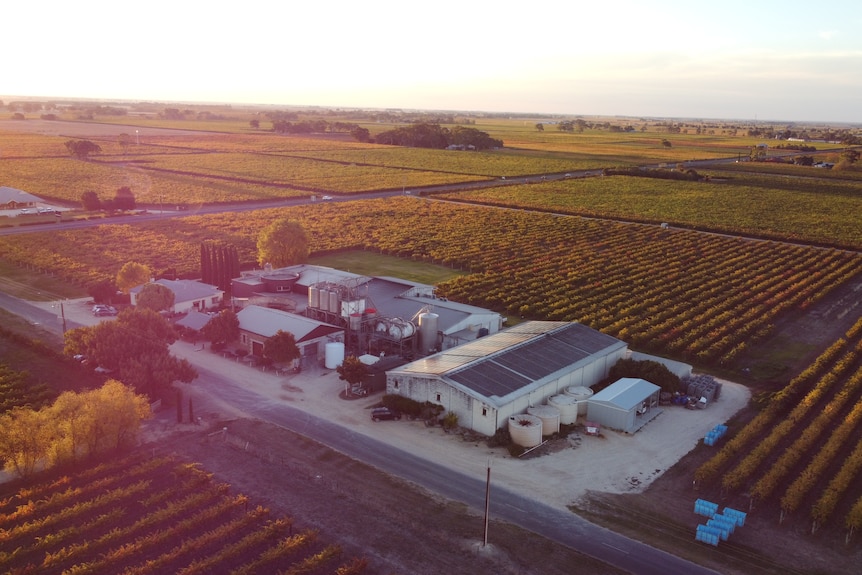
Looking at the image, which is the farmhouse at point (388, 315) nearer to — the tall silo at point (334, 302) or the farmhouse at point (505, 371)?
the tall silo at point (334, 302)

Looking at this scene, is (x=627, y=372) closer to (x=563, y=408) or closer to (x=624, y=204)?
(x=563, y=408)

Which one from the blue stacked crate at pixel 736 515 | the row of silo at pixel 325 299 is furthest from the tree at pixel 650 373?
the row of silo at pixel 325 299

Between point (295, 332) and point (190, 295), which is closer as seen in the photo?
point (295, 332)

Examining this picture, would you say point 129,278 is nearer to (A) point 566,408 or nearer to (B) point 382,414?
(B) point 382,414

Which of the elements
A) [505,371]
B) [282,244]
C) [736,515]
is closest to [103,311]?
[282,244]

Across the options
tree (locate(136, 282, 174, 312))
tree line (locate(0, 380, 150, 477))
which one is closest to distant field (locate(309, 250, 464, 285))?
tree (locate(136, 282, 174, 312))

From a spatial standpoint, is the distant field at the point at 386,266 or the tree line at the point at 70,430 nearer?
the tree line at the point at 70,430
